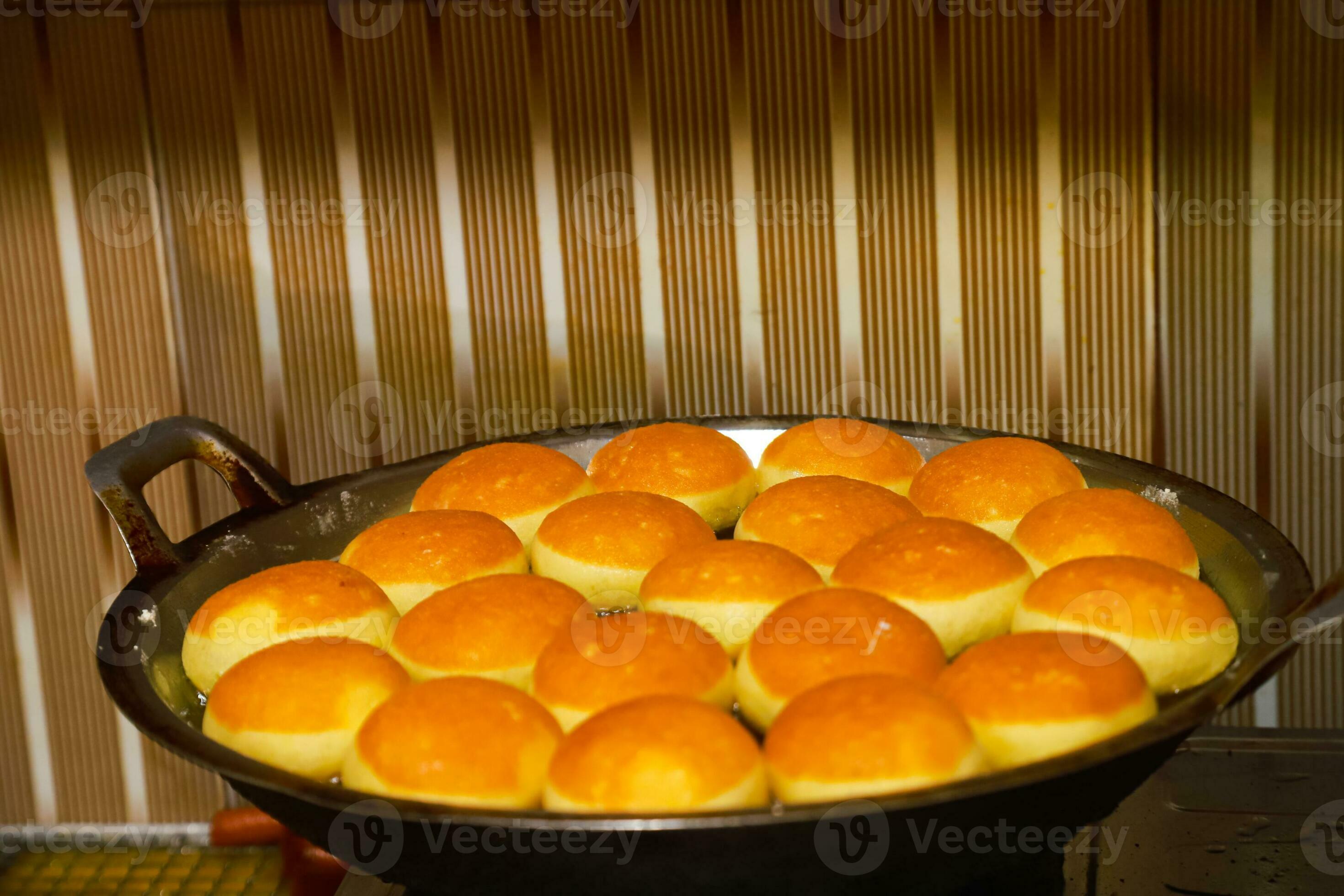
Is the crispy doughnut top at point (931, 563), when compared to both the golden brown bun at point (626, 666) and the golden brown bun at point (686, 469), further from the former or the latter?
the golden brown bun at point (686, 469)

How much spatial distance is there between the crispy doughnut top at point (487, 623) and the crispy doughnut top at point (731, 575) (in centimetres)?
8

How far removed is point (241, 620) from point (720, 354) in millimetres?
1155

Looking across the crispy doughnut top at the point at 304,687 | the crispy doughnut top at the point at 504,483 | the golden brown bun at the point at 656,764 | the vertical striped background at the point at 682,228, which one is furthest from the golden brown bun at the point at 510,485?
the vertical striped background at the point at 682,228

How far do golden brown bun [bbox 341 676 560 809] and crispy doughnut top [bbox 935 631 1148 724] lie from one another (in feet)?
1.01

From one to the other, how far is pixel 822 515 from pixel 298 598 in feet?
1.69

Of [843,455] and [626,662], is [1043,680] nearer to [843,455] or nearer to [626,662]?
[626,662]

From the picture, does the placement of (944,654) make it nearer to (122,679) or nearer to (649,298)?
(122,679)

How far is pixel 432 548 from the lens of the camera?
3.66 feet

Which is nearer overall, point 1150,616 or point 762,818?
point 762,818

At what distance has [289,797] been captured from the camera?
703 millimetres

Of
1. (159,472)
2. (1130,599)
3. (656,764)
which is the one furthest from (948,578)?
(159,472)

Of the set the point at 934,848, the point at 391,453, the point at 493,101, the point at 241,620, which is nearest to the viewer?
the point at 934,848

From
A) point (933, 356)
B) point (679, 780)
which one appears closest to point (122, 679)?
point (679, 780)

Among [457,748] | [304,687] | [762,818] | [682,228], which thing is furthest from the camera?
[682,228]
